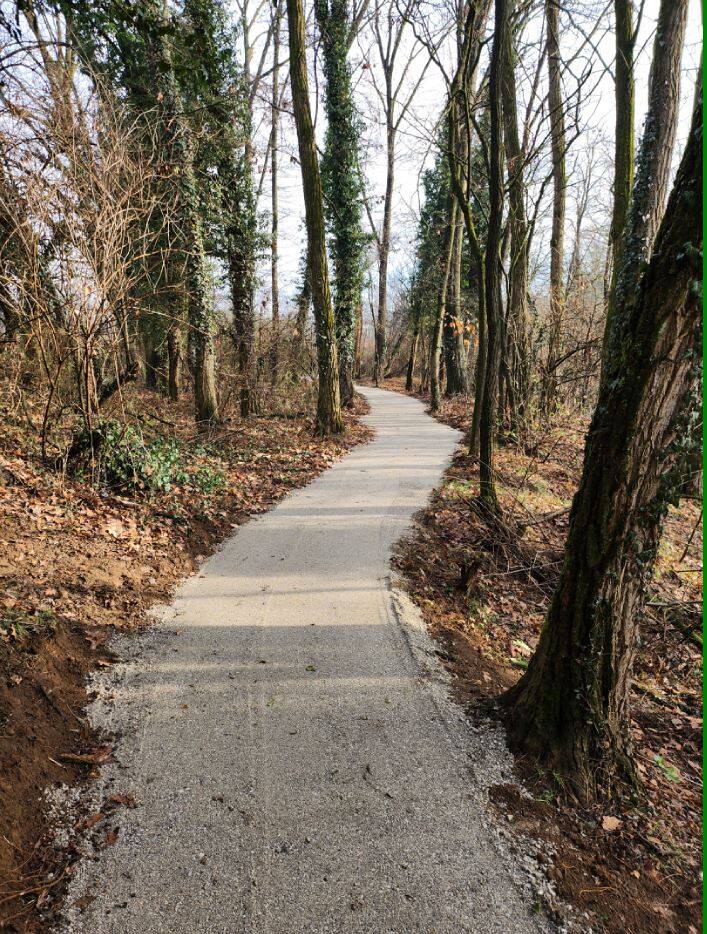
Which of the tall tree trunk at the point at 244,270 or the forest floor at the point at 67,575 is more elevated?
the tall tree trunk at the point at 244,270

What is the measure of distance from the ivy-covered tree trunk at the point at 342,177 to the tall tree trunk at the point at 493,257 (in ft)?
34.9

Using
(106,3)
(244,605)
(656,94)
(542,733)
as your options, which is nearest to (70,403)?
(244,605)

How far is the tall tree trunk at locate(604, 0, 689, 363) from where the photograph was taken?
5562 millimetres

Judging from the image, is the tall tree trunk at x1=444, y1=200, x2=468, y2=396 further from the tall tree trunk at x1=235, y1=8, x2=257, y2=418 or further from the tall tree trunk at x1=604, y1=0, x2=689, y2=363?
the tall tree trunk at x1=604, y1=0, x2=689, y2=363

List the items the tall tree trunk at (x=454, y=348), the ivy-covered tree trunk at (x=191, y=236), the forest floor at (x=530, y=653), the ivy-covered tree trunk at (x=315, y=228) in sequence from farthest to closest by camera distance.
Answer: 1. the tall tree trunk at (x=454, y=348)
2. the ivy-covered tree trunk at (x=315, y=228)
3. the ivy-covered tree trunk at (x=191, y=236)
4. the forest floor at (x=530, y=653)

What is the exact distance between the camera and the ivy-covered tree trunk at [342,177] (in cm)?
1382

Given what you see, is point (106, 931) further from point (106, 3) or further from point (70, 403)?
point (106, 3)

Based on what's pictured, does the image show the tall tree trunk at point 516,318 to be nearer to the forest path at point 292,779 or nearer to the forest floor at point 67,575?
the forest floor at point 67,575

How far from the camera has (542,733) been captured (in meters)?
3.04

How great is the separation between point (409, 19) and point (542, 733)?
904 cm

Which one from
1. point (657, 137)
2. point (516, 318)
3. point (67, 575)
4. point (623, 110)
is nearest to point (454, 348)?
point (516, 318)

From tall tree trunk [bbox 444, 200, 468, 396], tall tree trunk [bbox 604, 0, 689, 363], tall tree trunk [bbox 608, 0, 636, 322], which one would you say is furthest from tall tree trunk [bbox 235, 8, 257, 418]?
tall tree trunk [bbox 604, 0, 689, 363]

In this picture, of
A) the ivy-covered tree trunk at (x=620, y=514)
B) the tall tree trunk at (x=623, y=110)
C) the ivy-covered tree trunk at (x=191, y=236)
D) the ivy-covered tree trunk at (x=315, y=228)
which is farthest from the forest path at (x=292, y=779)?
the ivy-covered tree trunk at (x=315, y=228)

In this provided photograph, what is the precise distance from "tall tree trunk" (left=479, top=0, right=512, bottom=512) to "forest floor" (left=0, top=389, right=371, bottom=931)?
3168mm
